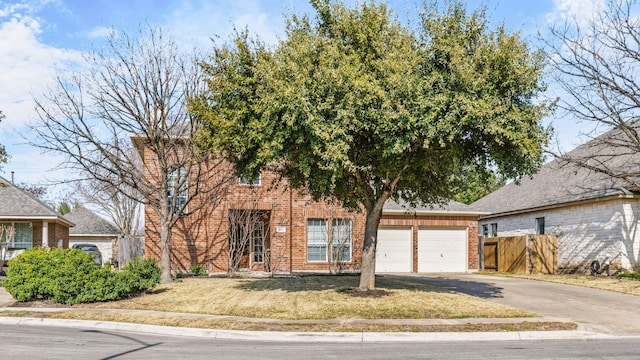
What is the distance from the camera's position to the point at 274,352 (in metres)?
9.68

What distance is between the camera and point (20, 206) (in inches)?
1030

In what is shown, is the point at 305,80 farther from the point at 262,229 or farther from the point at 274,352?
the point at 262,229

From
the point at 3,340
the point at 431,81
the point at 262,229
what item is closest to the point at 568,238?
the point at 262,229

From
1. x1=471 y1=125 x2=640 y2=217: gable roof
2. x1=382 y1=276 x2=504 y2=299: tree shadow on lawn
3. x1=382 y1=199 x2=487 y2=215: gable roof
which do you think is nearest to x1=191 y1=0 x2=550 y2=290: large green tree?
x1=382 y1=276 x2=504 y2=299: tree shadow on lawn

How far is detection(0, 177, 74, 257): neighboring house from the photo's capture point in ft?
83.9

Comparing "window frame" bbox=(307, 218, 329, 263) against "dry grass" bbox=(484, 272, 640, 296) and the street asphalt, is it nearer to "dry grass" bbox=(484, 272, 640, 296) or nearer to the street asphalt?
the street asphalt

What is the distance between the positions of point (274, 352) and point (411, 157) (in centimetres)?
670

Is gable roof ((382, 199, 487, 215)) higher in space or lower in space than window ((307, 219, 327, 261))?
higher

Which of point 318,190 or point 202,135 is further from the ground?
point 202,135

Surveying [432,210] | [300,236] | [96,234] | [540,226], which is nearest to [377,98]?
[300,236]

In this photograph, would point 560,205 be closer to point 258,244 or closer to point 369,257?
point 258,244

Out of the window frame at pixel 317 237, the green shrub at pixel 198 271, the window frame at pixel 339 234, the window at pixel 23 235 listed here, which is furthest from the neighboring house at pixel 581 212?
the window at pixel 23 235

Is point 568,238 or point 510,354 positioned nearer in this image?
point 510,354

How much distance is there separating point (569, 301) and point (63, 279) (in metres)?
14.2
